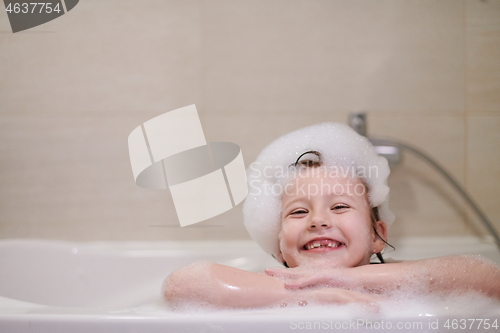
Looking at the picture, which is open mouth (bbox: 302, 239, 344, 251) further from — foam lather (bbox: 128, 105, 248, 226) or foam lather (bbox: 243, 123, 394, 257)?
foam lather (bbox: 128, 105, 248, 226)

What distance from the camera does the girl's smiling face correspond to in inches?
30.7

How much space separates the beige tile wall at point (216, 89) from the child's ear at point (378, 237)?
39 centimetres

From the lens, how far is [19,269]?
1073 millimetres

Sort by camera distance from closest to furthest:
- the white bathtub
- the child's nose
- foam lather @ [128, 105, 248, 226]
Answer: the white bathtub, the child's nose, foam lather @ [128, 105, 248, 226]

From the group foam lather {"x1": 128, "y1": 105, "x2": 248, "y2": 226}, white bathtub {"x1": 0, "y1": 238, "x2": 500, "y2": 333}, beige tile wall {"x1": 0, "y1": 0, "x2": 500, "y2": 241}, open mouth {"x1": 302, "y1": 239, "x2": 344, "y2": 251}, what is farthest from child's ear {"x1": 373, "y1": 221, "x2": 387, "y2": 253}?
foam lather {"x1": 128, "y1": 105, "x2": 248, "y2": 226}

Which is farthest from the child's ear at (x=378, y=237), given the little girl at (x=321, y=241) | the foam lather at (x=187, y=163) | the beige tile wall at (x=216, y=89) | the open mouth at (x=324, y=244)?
the foam lather at (x=187, y=163)

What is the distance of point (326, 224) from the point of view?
775 mm

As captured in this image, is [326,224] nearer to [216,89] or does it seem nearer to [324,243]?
[324,243]

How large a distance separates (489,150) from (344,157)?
2.23 ft

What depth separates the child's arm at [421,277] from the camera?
0.61m

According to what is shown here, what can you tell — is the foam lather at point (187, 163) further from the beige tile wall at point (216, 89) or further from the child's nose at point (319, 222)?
the child's nose at point (319, 222)

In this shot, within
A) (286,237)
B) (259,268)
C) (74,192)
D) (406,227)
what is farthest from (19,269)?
(406,227)

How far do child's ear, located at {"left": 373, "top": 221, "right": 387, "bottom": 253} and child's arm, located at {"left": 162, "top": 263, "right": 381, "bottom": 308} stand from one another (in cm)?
27

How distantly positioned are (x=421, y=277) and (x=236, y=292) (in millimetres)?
304
